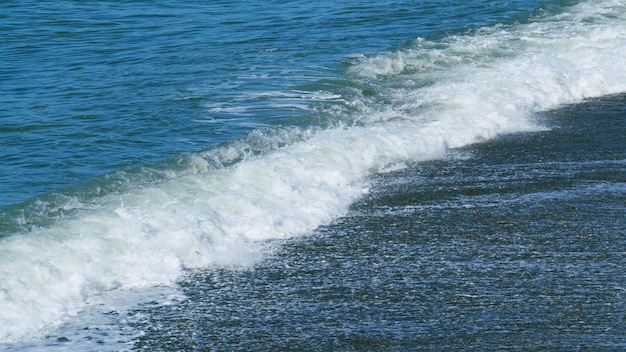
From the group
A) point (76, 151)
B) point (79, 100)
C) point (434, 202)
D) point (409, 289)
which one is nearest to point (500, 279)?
point (409, 289)

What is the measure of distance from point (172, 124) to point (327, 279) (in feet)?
19.3

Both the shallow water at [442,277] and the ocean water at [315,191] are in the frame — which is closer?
the shallow water at [442,277]

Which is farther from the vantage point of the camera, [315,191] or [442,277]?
[315,191]

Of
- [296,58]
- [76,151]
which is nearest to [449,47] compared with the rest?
[296,58]

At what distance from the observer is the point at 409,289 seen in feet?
24.8

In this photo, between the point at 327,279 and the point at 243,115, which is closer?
the point at 327,279

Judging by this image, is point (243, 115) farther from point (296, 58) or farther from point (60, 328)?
point (60, 328)

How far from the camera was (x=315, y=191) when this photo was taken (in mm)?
9953

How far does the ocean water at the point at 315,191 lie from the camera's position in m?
7.12

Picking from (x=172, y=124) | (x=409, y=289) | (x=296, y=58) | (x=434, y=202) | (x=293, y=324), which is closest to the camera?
(x=293, y=324)

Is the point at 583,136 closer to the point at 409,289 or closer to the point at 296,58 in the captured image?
the point at 409,289

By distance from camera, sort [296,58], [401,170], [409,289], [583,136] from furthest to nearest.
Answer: [296,58], [583,136], [401,170], [409,289]

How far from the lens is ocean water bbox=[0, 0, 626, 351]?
23.4 feet

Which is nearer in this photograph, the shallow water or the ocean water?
the shallow water
